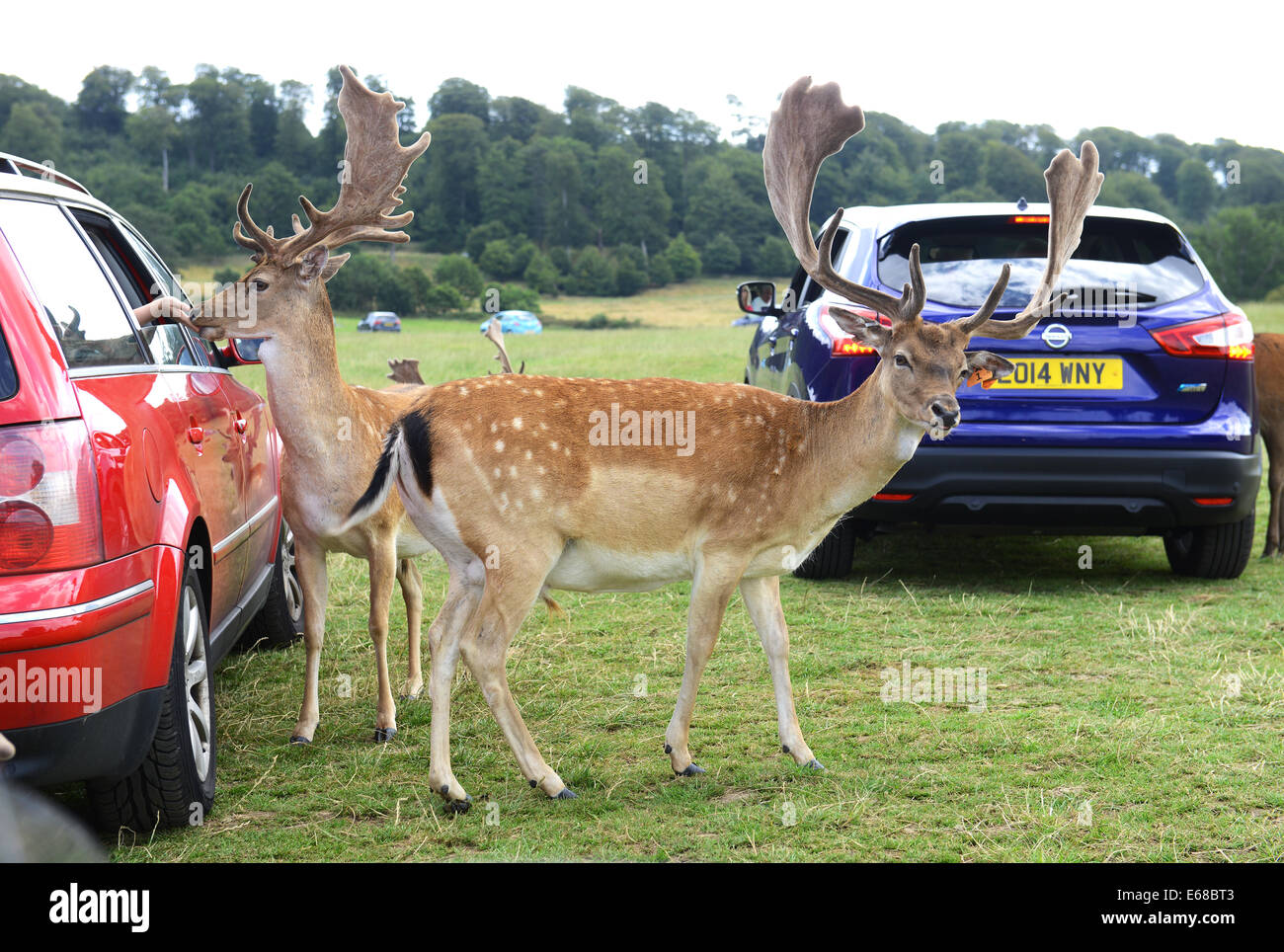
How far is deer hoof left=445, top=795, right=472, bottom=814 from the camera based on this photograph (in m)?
4.18

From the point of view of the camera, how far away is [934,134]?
248 feet

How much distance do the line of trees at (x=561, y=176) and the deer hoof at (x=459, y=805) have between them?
5499 cm

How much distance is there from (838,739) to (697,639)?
31.0 inches

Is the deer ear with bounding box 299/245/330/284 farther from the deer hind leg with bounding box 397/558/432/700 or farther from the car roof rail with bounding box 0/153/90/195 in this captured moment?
the deer hind leg with bounding box 397/558/432/700

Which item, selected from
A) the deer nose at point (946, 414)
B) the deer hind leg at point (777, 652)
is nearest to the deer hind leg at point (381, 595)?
the deer hind leg at point (777, 652)

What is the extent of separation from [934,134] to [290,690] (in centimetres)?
7582

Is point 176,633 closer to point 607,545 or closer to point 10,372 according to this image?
point 10,372

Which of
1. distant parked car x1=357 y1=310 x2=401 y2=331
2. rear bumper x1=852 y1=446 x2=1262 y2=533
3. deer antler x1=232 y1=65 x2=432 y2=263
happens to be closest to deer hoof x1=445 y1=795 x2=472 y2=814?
deer antler x1=232 y1=65 x2=432 y2=263

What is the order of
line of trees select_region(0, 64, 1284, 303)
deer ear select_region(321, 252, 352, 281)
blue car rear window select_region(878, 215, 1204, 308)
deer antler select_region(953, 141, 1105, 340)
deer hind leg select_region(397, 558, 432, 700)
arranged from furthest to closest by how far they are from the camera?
line of trees select_region(0, 64, 1284, 303) → blue car rear window select_region(878, 215, 1204, 308) → deer hind leg select_region(397, 558, 432, 700) → deer ear select_region(321, 252, 352, 281) → deer antler select_region(953, 141, 1105, 340)

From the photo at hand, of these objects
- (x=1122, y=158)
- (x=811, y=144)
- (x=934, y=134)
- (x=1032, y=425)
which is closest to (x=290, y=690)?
(x=811, y=144)

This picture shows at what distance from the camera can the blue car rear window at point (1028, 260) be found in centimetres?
693

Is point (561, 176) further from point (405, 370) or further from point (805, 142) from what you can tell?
point (805, 142)

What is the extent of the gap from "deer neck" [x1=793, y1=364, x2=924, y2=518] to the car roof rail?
3.01 m

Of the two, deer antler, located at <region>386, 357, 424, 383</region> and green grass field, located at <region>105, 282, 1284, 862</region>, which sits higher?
deer antler, located at <region>386, 357, 424, 383</region>
